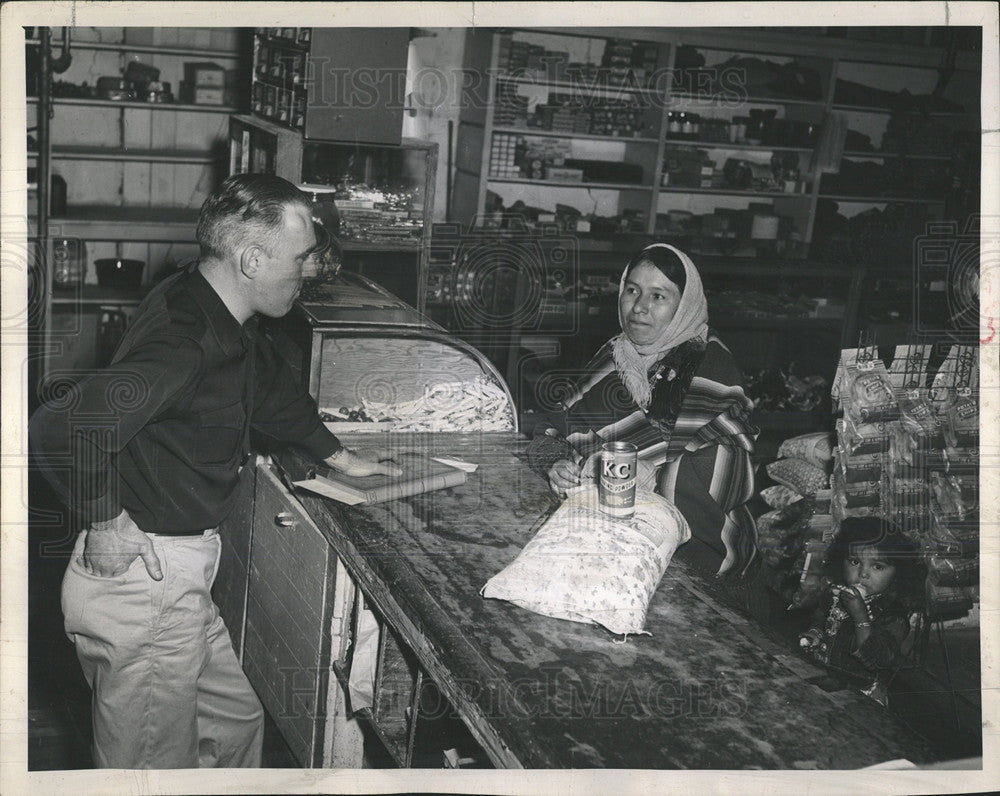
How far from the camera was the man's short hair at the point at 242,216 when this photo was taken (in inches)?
84.3

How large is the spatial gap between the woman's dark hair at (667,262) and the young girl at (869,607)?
1.05 m

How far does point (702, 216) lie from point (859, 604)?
4314mm

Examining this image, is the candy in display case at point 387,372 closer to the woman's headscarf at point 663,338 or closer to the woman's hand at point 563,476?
the woman's headscarf at point 663,338

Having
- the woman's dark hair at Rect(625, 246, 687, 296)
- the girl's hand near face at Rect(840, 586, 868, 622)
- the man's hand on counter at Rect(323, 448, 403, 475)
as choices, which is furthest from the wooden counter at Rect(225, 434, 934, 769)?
the girl's hand near face at Rect(840, 586, 868, 622)

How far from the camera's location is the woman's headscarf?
2.73 m

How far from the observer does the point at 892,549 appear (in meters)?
3.02

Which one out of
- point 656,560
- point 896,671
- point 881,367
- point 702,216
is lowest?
point 896,671

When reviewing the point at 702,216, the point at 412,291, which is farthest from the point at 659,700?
the point at 702,216

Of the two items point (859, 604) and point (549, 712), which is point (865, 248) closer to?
point (859, 604)

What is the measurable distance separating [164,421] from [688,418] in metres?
1.40

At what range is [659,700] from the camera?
1.59 m

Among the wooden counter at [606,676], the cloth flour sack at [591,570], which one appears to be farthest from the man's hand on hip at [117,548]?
the cloth flour sack at [591,570]

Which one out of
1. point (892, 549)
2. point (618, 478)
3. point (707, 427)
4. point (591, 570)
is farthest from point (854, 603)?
point (591, 570)

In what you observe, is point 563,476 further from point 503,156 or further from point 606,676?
point 503,156
